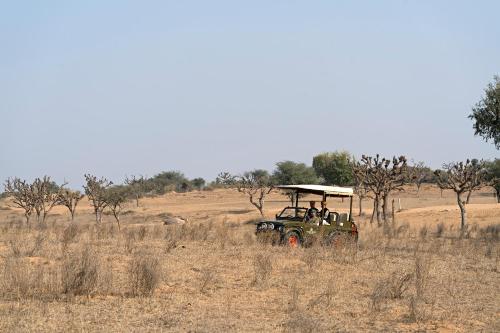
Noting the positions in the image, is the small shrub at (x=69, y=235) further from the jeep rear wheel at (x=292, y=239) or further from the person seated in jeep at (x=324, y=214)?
the person seated in jeep at (x=324, y=214)

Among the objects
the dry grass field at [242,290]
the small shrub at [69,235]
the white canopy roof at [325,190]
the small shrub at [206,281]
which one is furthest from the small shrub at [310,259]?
the small shrub at [69,235]

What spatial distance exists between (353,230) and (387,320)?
11.3 metres

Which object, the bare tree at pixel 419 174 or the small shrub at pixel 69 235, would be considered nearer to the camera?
the small shrub at pixel 69 235

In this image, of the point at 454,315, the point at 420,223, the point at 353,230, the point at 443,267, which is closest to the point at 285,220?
the point at 353,230

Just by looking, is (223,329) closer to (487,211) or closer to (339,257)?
(339,257)

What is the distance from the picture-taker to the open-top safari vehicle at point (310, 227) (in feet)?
64.9

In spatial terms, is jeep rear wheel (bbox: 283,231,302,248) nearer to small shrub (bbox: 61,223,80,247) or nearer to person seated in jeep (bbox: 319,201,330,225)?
person seated in jeep (bbox: 319,201,330,225)

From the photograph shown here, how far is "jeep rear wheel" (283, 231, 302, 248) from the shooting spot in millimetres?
19641

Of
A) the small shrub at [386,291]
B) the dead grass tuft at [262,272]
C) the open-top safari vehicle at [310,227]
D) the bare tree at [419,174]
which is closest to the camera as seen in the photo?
the small shrub at [386,291]

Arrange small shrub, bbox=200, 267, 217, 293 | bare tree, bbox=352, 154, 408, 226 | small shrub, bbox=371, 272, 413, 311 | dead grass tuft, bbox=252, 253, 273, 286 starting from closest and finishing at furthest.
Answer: small shrub, bbox=371, 272, 413, 311 → small shrub, bbox=200, 267, 217, 293 → dead grass tuft, bbox=252, 253, 273, 286 → bare tree, bbox=352, 154, 408, 226

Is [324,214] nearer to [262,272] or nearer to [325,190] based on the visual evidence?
[325,190]

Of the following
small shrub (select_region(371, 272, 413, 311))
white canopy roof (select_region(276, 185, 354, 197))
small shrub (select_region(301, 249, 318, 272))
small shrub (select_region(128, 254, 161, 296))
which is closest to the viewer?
small shrub (select_region(371, 272, 413, 311))

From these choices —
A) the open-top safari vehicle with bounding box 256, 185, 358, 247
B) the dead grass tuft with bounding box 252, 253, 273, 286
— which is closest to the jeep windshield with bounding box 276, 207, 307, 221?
the open-top safari vehicle with bounding box 256, 185, 358, 247

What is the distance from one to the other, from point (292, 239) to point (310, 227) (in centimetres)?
74
